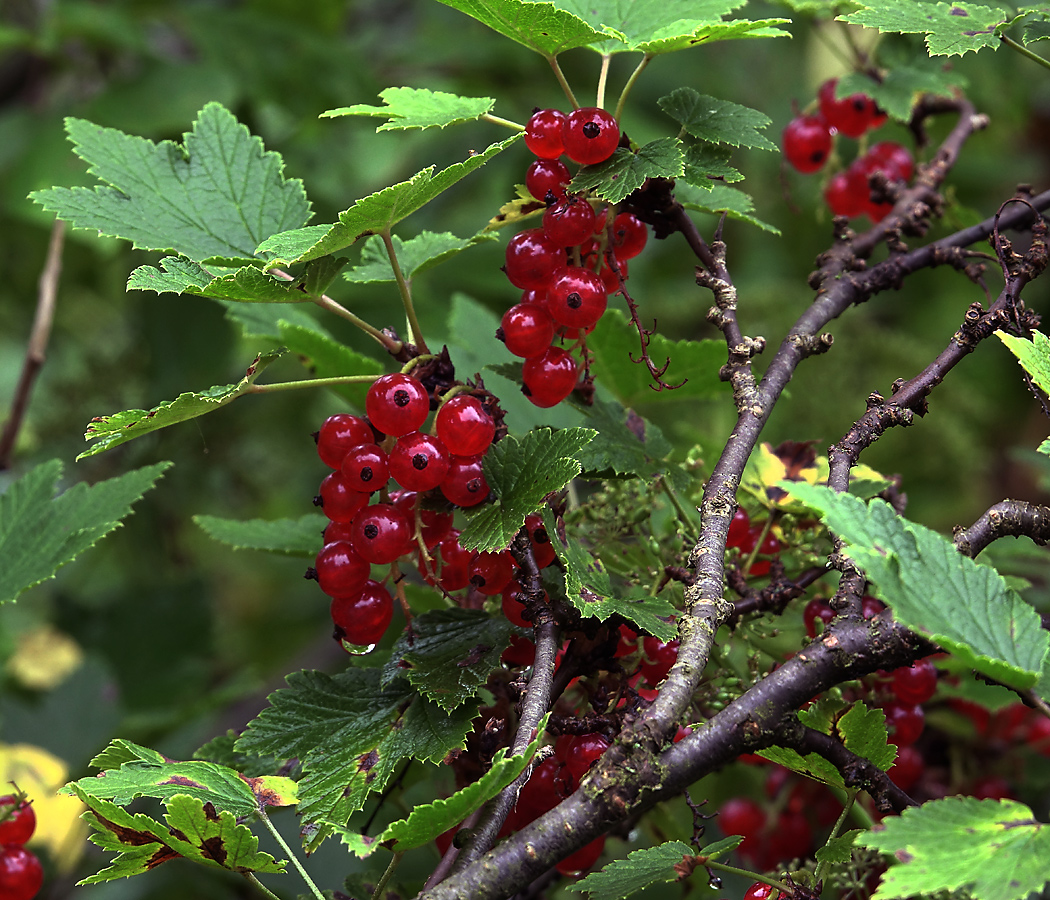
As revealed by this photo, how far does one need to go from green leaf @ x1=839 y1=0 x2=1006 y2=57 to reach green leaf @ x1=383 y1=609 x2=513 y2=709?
46cm

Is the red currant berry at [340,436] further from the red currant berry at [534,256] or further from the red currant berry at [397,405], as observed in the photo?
the red currant berry at [534,256]

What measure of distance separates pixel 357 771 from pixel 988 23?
649 mm

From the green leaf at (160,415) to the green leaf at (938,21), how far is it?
1.51ft

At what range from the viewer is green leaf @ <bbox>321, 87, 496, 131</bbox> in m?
0.57

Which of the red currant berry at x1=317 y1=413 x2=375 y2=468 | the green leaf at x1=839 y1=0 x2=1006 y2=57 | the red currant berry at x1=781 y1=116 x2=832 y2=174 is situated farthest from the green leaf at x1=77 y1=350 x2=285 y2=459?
the red currant berry at x1=781 y1=116 x2=832 y2=174

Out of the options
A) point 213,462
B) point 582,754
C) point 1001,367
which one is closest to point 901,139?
point 1001,367

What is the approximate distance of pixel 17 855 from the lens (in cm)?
69

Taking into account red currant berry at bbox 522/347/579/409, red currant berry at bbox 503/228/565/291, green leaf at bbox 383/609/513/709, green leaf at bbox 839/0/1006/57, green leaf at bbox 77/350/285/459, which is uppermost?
green leaf at bbox 839/0/1006/57

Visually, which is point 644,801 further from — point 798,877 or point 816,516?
point 816,516

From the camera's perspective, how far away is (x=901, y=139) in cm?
165

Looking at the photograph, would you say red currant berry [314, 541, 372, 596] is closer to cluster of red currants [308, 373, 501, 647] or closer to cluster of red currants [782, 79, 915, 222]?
cluster of red currants [308, 373, 501, 647]

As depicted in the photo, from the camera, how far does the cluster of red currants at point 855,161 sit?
0.94 meters

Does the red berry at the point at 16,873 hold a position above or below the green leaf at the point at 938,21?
below

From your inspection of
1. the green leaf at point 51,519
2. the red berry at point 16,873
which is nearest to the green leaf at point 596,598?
the green leaf at point 51,519
